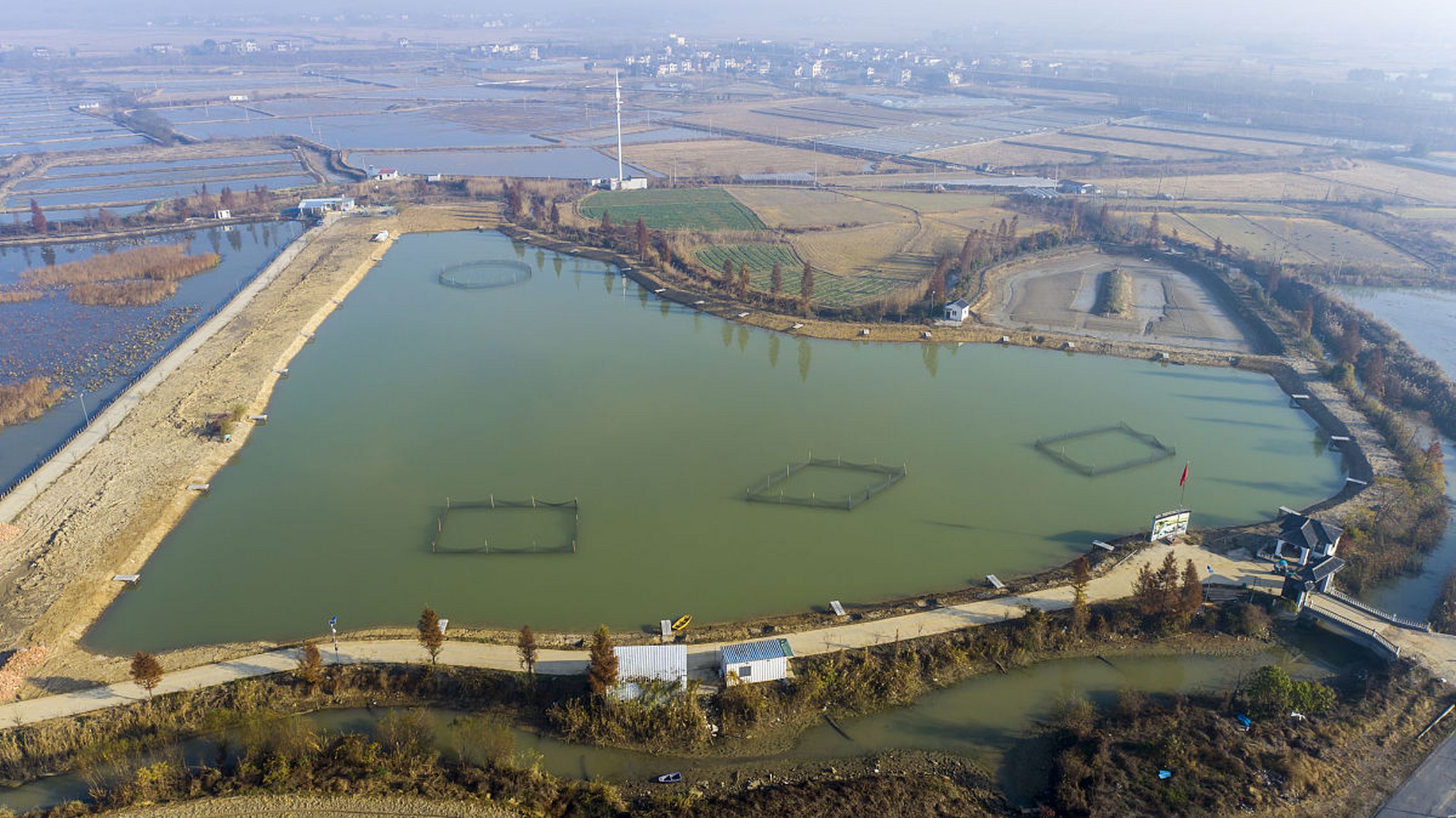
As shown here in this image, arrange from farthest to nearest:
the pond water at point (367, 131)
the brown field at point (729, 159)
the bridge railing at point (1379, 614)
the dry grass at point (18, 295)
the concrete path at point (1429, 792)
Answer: the pond water at point (367, 131) → the brown field at point (729, 159) → the dry grass at point (18, 295) → the bridge railing at point (1379, 614) → the concrete path at point (1429, 792)

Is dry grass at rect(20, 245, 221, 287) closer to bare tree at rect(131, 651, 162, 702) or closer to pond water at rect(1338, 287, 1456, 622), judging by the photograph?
bare tree at rect(131, 651, 162, 702)

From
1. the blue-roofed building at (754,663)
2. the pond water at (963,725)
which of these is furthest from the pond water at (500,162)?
the pond water at (963,725)

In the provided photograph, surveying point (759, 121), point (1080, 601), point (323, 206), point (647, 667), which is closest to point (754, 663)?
point (647, 667)

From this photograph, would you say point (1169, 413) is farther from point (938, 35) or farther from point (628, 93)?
point (938, 35)

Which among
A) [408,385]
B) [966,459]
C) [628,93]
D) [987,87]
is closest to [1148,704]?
[966,459]

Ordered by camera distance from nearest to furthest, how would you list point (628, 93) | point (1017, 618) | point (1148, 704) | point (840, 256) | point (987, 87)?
point (1148, 704), point (1017, 618), point (840, 256), point (628, 93), point (987, 87)

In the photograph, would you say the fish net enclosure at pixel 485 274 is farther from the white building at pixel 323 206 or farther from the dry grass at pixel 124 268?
the white building at pixel 323 206

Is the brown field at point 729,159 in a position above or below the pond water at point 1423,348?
above

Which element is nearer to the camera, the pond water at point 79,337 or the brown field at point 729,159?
the pond water at point 79,337
